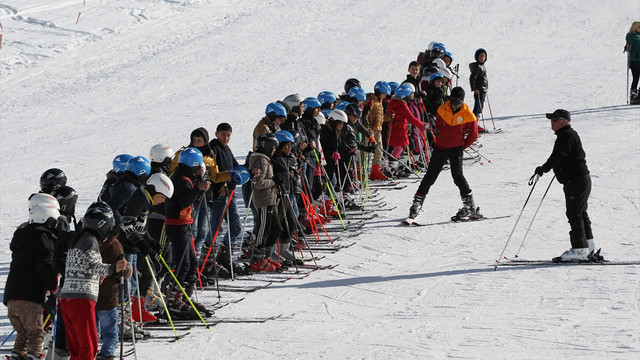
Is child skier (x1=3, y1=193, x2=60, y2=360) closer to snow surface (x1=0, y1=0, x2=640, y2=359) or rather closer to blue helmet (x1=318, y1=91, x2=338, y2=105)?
snow surface (x1=0, y1=0, x2=640, y2=359)

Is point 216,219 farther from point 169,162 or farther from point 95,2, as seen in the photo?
point 95,2

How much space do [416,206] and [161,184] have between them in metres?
5.16

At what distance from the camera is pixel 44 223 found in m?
7.02

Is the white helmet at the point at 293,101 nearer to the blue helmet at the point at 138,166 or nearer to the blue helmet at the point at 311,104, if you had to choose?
the blue helmet at the point at 311,104

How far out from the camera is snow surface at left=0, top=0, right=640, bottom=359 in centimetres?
792

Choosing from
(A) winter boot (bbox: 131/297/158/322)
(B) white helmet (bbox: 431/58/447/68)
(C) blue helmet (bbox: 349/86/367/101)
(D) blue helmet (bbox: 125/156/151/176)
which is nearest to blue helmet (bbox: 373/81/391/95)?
(C) blue helmet (bbox: 349/86/367/101)

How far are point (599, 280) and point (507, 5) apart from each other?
22.7 m

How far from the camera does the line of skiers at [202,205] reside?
6754 mm

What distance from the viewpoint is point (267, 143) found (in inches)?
396

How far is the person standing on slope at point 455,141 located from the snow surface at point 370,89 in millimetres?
388

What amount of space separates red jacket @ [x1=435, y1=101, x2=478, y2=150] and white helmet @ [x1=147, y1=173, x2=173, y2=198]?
5.22m

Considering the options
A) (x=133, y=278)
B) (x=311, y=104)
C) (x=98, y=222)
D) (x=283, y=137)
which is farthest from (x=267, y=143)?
(x=98, y=222)

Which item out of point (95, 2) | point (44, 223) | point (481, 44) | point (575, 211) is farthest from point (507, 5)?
point (44, 223)

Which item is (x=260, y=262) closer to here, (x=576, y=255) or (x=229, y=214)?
(x=229, y=214)
